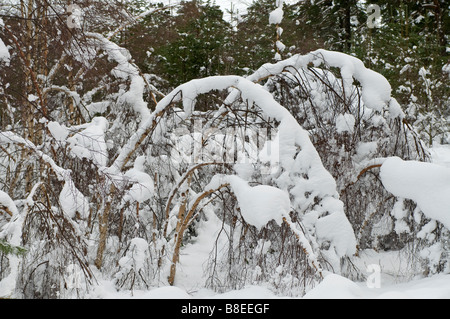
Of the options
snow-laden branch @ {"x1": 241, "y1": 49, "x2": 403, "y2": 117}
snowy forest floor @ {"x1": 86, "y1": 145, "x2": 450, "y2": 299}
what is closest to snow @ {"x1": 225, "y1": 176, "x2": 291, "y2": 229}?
snowy forest floor @ {"x1": 86, "y1": 145, "x2": 450, "y2": 299}

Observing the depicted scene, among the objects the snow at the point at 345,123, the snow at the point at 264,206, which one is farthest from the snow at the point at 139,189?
the snow at the point at 345,123

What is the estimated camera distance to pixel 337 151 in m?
3.96

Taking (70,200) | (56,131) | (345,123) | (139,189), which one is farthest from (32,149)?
(345,123)

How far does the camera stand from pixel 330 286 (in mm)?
2303

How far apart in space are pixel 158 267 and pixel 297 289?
1900 mm

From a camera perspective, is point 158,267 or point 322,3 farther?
point 322,3

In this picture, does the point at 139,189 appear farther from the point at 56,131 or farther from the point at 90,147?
the point at 56,131

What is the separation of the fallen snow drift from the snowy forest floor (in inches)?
21.6

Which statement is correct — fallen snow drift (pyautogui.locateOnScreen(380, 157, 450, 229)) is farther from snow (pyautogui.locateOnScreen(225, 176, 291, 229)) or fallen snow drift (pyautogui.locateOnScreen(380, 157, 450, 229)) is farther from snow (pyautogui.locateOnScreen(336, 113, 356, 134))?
snow (pyautogui.locateOnScreen(225, 176, 291, 229))

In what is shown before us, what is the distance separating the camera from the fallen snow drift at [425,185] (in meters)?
3.15
